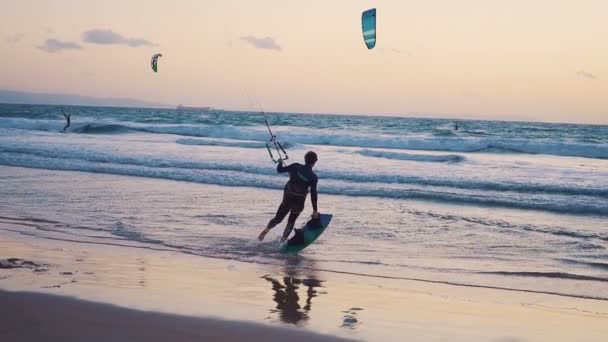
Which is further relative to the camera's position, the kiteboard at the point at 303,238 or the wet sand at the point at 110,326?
the kiteboard at the point at 303,238

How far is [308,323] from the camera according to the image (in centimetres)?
536

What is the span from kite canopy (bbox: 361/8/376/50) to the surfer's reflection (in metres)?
5.98

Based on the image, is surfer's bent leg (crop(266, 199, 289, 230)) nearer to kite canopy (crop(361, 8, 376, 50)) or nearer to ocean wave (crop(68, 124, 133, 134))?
kite canopy (crop(361, 8, 376, 50))

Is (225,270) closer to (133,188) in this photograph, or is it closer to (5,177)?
(133,188)

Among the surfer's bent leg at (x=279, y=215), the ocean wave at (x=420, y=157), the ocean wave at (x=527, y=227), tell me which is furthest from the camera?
the ocean wave at (x=420, y=157)

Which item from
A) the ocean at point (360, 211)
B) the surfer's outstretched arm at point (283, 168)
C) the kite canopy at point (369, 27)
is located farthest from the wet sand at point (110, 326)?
the kite canopy at point (369, 27)

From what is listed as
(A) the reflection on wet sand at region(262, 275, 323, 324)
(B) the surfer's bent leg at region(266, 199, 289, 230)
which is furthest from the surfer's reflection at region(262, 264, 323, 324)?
(B) the surfer's bent leg at region(266, 199, 289, 230)

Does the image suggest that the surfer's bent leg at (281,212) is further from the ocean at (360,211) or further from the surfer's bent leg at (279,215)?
the ocean at (360,211)

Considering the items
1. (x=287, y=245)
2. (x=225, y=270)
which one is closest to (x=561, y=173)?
(x=287, y=245)

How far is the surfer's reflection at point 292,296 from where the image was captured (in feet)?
18.3

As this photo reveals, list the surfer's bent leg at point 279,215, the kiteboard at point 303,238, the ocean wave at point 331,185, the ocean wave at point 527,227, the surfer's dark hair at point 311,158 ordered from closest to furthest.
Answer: the surfer's dark hair at point 311,158 < the kiteboard at point 303,238 < the surfer's bent leg at point 279,215 < the ocean wave at point 527,227 < the ocean wave at point 331,185

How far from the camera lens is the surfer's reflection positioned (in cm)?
557

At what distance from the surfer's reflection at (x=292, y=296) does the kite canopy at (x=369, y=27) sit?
598 cm

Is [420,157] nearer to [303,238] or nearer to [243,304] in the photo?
[303,238]
